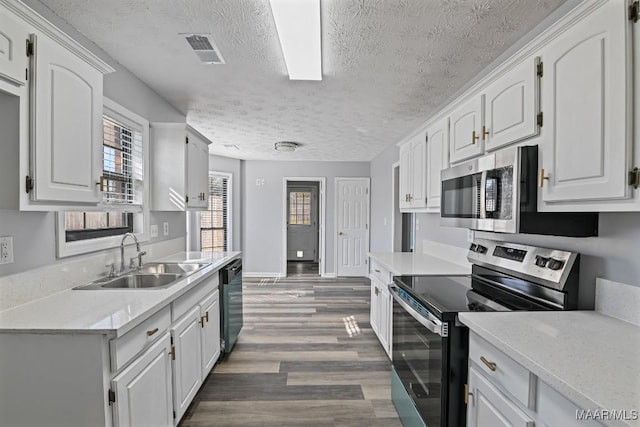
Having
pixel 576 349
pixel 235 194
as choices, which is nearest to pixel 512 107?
pixel 576 349

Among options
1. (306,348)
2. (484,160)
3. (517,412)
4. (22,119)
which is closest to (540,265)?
(484,160)

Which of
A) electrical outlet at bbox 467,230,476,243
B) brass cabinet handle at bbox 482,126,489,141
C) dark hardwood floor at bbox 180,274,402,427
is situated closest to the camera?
brass cabinet handle at bbox 482,126,489,141

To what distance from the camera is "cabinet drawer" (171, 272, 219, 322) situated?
5.95 ft

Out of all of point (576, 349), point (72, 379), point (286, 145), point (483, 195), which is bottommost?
point (72, 379)

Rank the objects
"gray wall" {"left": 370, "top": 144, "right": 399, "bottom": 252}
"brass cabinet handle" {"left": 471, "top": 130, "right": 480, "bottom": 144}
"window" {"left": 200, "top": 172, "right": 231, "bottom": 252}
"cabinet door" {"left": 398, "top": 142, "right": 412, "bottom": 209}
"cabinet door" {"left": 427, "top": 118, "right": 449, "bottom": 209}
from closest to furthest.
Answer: "brass cabinet handle" {"left": 471, "top": 130, "right": 480, "bottom": 144}, "cabinet door" {"left": 427, "top": 118, "right": 449, "bottom": 209}, "cabinet door" {"left": 398, "top": 142, "right": 412, "bottom": 209}, "gray wall" {"left": 370, "top": 144, "right": 399, "bottom": 252}, "window" {"left": 200, "top": 172, "right": 231, "bottom": 252}

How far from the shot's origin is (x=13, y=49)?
3.70 ft

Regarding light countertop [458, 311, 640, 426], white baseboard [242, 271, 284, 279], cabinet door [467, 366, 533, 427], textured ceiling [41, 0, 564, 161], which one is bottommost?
white baseboard [242, 271, 284, 279]

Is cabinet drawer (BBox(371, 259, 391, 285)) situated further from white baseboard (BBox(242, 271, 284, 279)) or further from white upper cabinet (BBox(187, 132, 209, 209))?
white baseboard (BBox(242, 271, 284, 279))

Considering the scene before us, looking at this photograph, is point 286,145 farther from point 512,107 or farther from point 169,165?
point 512,107

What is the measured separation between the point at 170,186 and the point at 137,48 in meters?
1.13

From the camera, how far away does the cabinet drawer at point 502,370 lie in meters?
0.97

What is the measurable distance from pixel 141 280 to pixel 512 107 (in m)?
2.55

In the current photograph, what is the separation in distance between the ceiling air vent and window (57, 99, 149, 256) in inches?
28.1

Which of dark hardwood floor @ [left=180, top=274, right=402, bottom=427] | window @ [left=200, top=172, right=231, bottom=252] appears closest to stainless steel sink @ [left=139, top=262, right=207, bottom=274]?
dark hardwood floor @ [left=180, top=274, right=402, bottom=427]
